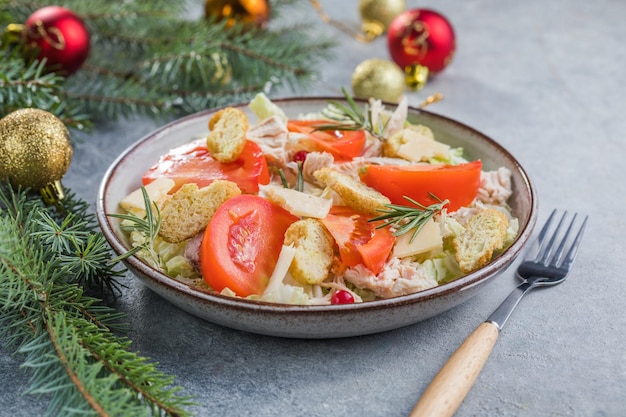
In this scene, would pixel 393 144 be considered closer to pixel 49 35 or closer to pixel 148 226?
pixel 148 226

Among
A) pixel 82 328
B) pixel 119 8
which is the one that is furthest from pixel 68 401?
pixel 119 8

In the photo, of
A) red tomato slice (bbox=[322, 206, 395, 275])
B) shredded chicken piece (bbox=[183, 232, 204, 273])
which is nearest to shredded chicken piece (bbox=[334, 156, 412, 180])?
red tomato slice (bbox=[322, 206, 395, 275])

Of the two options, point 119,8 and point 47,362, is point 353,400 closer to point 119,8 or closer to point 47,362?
point 47,362

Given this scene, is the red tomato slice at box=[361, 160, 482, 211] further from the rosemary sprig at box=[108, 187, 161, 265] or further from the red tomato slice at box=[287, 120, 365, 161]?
the rosemary sprig at box=[108, 187, 161, 265]

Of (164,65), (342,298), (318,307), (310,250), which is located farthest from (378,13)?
(318,307)

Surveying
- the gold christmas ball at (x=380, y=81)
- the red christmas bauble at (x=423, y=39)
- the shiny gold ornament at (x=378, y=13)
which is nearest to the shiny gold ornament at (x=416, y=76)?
the red christmas bauble at (x=423, y=39)
